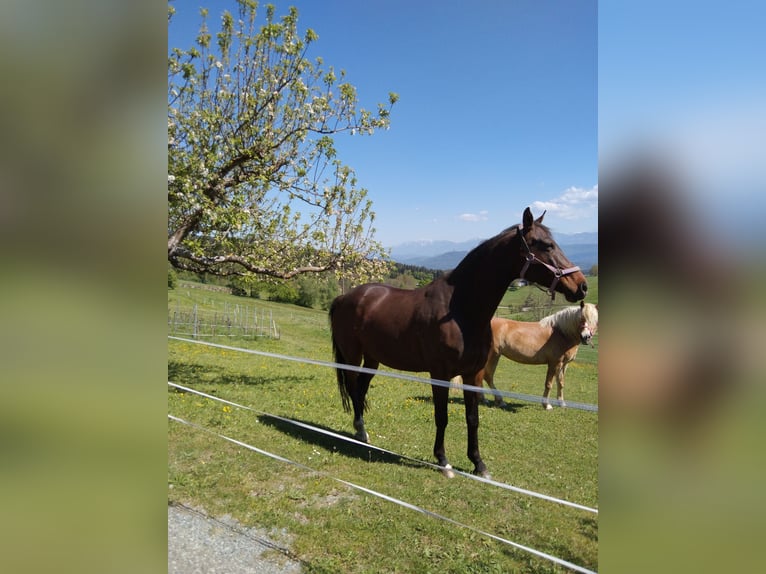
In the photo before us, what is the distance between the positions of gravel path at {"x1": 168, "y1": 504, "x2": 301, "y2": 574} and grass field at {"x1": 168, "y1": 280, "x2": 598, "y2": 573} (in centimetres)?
10

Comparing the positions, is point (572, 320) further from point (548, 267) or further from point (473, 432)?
point (548, 267)

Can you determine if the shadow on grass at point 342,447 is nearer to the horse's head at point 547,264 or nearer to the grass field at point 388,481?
the grass field at point 388,481

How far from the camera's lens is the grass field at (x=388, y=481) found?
2.42m

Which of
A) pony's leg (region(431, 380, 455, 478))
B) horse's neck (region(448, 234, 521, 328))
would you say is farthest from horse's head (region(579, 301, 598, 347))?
pony's leg (region(431, 380, 455, 478))

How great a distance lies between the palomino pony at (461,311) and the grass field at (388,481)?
0.37m

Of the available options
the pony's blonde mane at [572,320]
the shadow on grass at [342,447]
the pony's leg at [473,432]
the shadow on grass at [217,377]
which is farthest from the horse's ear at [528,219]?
the shadow on grass at [217,377]

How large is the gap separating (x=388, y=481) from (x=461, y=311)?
4.69 feet

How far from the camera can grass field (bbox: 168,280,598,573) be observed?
Answer: 242 centimetres

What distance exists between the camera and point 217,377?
25.1 feet

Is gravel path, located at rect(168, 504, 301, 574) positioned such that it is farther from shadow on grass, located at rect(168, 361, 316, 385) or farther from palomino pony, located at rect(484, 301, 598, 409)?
shadow on grass, located at rect(168, 361, 316, 385)

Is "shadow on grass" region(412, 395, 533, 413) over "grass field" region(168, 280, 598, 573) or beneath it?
beneath
